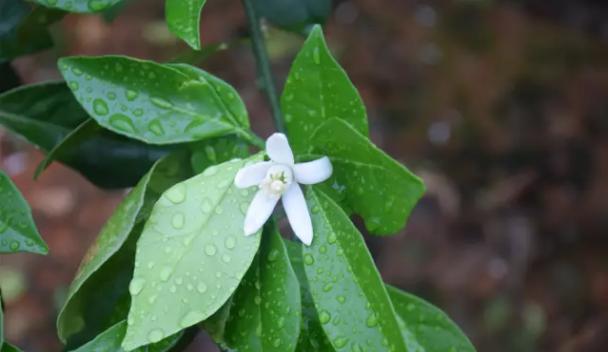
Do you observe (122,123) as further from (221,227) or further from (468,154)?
(468,154)

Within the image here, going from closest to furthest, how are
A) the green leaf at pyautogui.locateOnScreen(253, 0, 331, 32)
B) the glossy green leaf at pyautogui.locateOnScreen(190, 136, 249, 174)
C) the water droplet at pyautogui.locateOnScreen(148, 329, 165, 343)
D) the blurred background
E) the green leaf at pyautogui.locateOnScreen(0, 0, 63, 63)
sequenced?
the water droplet at pyautogui.locateOnScreen(148, 329, 165, 343) → the glossy green leaf at pyautogui.locateOnScreen(190, 136, 249, 174) → the green leaf at pyautogui.locateOnScreen(0, 0, 63, 63) → the green leaf at pyautogui.locateOnScreen(253, 0, 331, 32) → the blurred background

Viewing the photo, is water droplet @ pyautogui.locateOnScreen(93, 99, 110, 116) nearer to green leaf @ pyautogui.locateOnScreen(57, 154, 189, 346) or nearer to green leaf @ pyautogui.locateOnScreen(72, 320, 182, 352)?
green leaf @ pyautogui.locateOnScreen(57, 154, 189, 346)

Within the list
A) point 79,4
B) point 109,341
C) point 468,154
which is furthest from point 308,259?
point 468,154

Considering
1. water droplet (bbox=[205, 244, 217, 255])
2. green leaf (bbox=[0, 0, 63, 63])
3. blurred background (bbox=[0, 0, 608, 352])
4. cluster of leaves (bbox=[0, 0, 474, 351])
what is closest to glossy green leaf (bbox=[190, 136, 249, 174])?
cluster of leaves (bbox=[0, 0, 474, 351])

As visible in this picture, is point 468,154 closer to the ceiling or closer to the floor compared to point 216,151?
closer to the floor

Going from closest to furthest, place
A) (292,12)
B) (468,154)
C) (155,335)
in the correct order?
(155,335)
(292,12)
(468,154)

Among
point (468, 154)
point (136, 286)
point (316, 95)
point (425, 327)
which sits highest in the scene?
point (316, 95)

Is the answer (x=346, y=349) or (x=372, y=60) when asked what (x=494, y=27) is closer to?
(x=372, y=60)

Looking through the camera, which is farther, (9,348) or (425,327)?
(425,327)
